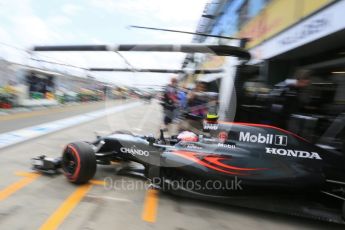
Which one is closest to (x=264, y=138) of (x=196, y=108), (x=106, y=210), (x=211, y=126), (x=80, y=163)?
(x=211, y=126)

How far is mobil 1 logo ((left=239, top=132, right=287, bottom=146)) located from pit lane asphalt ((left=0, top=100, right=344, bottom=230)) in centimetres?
81

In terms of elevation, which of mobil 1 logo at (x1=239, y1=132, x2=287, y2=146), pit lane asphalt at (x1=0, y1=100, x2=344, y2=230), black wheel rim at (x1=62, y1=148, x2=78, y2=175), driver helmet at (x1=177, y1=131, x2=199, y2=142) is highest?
mobil 1 logo at (x1=239, y1=132, x2=287, y2=146)

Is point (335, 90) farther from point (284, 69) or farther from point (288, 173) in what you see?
point (284, 69)

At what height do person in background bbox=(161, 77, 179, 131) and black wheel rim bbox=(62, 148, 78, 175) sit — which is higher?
person in background bbox=(161, 77, 179, 131)

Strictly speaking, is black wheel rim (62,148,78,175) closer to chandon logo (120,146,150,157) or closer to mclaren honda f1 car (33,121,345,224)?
mclaren honda f1 car (33,121,345,224)

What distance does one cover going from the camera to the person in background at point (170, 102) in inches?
374

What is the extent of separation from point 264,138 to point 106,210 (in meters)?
1.92

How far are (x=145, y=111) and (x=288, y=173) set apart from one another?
37.1 feet

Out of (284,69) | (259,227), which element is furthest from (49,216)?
(284,69)

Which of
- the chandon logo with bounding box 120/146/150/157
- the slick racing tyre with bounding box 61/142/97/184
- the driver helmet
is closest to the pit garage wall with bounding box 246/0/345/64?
the driver helmet

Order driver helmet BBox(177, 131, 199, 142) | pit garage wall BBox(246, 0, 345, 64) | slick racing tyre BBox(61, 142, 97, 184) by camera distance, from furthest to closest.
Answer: pit garage wall BBox(246, 0, 345, 64) → driver helmet BBox(177, 131, 199, 142) → slick racing tyre BBox(61, 142, 97, 184)

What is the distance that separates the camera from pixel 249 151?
4262mm

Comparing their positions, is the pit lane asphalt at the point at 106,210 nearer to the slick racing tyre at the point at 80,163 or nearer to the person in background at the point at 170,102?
the slick racing tyre at the point at 80,163

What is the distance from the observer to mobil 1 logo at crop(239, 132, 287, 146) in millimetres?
4148
